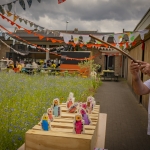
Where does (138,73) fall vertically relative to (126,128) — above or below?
above

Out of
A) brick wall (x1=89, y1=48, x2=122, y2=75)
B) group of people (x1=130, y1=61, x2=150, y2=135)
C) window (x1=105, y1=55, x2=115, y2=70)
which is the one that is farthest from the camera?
window (x1=105, y1=55, x2=115, y2=70)

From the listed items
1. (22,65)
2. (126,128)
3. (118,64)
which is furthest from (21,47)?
(126,128)

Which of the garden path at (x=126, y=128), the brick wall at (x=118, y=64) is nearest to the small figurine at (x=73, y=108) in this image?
the garden path at (x=126, y=128)

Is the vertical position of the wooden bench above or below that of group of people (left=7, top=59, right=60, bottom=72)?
below

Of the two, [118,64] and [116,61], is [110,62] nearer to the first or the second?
[116,61]

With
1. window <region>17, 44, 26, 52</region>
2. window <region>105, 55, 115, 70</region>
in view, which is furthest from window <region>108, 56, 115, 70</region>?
window <region>17, 44, 26, 52</region>

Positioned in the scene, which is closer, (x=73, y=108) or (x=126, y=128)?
(x=73, y=108)

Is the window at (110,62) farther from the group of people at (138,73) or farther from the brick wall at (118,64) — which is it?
the group of people at (138,73)

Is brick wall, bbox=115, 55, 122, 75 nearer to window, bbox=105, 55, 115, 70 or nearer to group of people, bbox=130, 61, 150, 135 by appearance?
window, bbox=105, 55, 115, 70

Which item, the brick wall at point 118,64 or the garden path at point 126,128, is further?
the brick wall at point 118,64

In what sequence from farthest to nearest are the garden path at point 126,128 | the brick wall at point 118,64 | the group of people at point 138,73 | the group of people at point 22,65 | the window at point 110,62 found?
1. the window at point 110,62
2. the brick wall at point 118,64
3. the group of people at point 22,65
4. the garden path at point 126,128
5. the group of people at point 138,73

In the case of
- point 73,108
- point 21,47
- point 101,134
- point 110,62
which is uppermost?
point 21,47

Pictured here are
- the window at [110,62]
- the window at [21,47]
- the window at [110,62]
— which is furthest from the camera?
the window at [21,47]

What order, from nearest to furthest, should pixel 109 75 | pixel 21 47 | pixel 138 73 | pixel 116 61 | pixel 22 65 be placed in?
1. pixel 138 73
2. pixel 109 75
3. pixel 22 65
4. pixel 116 61
5. pixel 21 47
